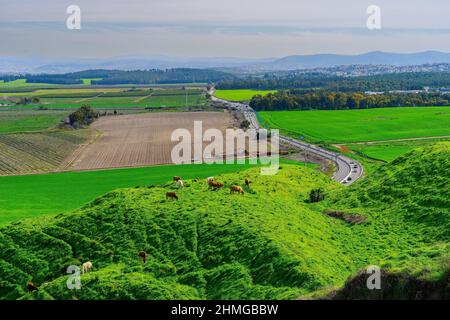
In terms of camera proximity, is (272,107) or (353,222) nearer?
(353,222)

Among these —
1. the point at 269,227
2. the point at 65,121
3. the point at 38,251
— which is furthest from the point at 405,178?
the point at 65,121

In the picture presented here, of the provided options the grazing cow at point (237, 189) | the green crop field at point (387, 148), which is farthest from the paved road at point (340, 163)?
the grazing cow at point (237, 189)

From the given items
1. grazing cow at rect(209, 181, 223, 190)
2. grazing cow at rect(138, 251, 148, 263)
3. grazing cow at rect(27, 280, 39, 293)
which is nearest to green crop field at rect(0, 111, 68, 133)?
grazing cow at rect(209, 181, 223, 190)

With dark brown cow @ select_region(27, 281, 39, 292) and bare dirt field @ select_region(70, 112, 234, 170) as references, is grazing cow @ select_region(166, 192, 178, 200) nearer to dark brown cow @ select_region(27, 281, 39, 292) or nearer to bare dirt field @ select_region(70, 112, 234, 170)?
dark brown cow @ select_region(27, 281, 39, 292)

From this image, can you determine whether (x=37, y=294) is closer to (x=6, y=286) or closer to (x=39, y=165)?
(x=6, y=286)

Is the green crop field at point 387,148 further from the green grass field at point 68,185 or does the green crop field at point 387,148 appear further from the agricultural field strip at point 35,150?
the agricultural field strip at point 35,150

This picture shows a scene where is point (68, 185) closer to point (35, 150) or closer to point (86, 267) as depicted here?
point (35, 150)
